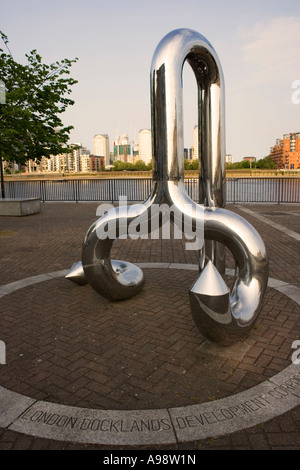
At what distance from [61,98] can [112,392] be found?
1504cm

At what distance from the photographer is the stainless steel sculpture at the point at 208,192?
392 cm

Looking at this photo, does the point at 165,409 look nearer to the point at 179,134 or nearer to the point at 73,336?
the point at 73,336

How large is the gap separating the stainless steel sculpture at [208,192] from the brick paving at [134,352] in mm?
478

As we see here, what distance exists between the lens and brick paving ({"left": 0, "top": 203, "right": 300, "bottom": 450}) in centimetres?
326

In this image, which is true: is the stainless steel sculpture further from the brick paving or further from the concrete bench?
the concrete bench

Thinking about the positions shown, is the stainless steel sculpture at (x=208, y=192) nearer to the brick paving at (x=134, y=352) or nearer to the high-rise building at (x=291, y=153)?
the brick paving at (x=134, y=352)

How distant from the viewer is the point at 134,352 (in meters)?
4.22

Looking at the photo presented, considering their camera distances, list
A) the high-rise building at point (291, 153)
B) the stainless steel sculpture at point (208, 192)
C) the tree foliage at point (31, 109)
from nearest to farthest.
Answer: the stainless steel sculpture at point (208, 192) < the tree foliage at point (31, 109) < the high-rise building at point (291, 153)

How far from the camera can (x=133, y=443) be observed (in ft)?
9.16

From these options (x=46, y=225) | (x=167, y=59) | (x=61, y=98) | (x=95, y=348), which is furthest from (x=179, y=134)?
(x=61, y=98)

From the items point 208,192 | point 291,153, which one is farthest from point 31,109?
point 291,153

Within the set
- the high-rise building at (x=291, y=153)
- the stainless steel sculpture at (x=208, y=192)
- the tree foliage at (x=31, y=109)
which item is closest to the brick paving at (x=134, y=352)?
the stainless steel sculpture at (x=208, y=192)

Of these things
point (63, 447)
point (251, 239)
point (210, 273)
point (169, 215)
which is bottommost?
point (63, 447)

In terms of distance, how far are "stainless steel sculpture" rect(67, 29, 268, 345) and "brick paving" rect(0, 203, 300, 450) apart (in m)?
0.48
